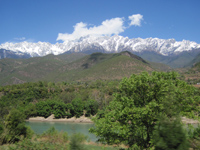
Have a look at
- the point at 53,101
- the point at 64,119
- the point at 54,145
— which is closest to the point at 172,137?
the point at 54,145

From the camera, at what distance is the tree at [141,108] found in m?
12.7

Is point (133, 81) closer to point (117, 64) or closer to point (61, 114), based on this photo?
point (61, 114)

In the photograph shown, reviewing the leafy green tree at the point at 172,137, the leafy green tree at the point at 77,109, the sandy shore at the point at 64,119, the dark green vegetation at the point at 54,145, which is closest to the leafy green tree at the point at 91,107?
the leafy green tree at the point at 77,109

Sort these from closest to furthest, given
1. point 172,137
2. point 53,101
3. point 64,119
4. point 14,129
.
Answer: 1. point 172,137
2. point 14,129
3. point 64,119
4. point 53,101

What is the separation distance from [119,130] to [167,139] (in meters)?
7.64

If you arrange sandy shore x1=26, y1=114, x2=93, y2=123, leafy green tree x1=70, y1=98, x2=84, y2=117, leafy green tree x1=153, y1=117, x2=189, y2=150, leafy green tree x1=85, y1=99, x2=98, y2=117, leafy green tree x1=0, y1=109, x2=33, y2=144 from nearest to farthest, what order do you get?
leafy green tree x1=153, y1=117, x2=189, y2=150 < leafy green tree x1=0, y1=109, x2=33, y2=144 < sandy shore x1=26, y1=114, x2=93, y2=123 < leafy green tree x1=85, y1=99, x2=98, y2=117 < leafy green tree x1=70, y1=98, x2=84, y2=117

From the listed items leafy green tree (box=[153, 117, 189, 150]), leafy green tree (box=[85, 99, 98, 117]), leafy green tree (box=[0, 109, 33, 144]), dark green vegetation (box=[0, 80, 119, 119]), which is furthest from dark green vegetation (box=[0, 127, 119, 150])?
dark green vegetation (box=[0, 80, 119, 119])

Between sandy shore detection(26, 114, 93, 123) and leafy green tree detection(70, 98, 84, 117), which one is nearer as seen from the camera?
sandy shore detection(26, 114, 93, 123)

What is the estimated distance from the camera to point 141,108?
500 inches

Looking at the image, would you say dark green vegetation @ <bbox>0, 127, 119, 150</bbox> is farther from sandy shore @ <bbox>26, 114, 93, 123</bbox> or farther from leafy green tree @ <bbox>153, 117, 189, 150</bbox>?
sandy shore @ <bbox>26, 114, 93, 123</bbox>

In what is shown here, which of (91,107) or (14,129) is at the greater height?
(14,129)

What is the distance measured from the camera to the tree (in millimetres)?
12695

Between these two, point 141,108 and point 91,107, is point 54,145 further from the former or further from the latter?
point 91,107

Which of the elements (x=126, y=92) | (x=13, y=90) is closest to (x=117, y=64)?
(x=13, y=90)
